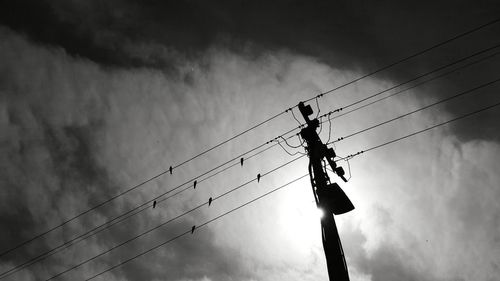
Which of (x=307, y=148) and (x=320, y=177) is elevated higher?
(x=307, y=148)

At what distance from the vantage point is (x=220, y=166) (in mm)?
13320

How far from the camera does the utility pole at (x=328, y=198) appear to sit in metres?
7.22

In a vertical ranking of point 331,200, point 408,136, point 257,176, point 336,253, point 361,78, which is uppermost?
point 361,78

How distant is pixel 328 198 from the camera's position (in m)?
7.98

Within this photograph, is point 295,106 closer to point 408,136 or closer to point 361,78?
point 361,78

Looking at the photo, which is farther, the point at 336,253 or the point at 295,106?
the point at 295,106

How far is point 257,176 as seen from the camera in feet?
35.8

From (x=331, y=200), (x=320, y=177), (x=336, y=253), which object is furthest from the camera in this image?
(x=320, y=177)

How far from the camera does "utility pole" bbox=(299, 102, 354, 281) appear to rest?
722cm

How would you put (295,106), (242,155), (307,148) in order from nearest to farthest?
(307,148) < (295,106) < (242,155)

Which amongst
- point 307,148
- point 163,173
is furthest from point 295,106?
point 163,173

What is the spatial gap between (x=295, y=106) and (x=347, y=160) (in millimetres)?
2655

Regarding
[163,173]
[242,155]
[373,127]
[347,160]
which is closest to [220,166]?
[242,155]

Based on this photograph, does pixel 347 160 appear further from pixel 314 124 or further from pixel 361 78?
pixel 361 78
